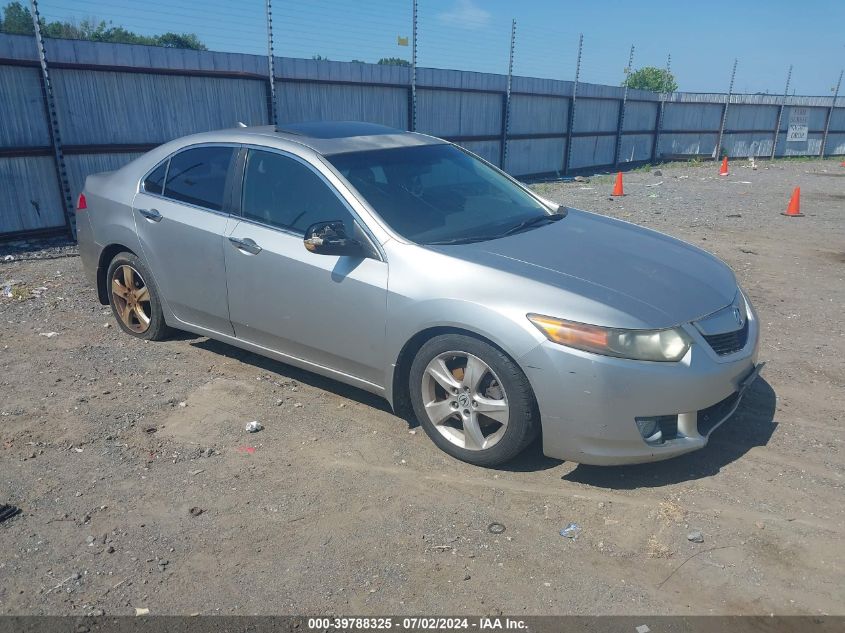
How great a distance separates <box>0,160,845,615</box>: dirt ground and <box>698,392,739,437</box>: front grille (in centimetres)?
30

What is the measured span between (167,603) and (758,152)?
29.8m

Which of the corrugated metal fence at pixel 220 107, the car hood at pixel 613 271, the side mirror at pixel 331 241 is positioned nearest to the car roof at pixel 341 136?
the side mirror at pixel 331 241

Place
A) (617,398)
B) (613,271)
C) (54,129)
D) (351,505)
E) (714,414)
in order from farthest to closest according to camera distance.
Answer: (54,129) < (613,271) < (714,414) < (351,505) < (617,398)

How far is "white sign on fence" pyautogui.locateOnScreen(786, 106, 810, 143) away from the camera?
27734 millimetres

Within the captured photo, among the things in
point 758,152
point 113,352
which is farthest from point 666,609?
point 758,152

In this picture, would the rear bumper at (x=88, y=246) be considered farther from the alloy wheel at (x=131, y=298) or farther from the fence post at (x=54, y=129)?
the fence post at (x=54, y=129)

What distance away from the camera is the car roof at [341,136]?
14.5 feet

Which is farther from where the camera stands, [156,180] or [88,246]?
[88,246]

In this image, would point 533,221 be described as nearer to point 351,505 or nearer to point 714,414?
point 714,414

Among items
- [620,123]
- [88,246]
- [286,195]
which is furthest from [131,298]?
[620,123]

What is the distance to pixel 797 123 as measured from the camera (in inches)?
1097

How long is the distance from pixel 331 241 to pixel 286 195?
0.73 meters

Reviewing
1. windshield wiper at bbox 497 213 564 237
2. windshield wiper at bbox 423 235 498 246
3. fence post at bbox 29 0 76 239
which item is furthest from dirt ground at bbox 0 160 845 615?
fence post at bbox 29 0 76 239

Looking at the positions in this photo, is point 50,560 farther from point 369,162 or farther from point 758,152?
point 758,152
